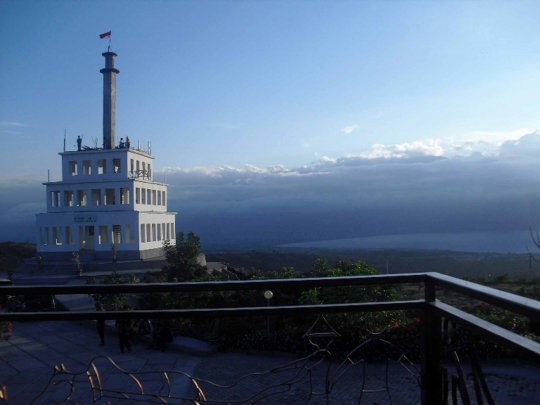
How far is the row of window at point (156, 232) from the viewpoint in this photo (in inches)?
1281

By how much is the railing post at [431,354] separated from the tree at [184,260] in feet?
58.0

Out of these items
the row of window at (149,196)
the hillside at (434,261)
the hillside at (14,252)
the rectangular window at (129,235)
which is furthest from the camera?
the hillside at (14,252)

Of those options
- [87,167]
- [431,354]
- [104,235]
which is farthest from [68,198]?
[431,354]

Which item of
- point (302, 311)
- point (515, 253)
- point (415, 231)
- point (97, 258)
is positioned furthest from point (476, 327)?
point (415, 231)

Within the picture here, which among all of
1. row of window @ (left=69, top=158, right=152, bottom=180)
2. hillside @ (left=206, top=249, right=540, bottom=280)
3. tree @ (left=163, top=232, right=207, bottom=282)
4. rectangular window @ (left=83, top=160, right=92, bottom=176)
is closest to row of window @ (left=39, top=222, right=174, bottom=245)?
row of window @ (left=69, top=158, right=152, bottom=180)

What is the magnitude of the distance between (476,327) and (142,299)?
12.5 meters

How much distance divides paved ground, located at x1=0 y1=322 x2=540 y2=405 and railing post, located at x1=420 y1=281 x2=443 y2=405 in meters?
1.42

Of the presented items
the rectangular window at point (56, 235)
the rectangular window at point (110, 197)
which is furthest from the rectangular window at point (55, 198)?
the rectangular window at point (110, 197)

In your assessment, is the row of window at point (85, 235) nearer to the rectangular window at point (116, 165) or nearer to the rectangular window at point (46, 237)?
the rectangular window at point (46, 237)

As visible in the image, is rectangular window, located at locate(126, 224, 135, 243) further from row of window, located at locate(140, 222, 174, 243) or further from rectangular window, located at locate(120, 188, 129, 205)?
rectangular window, located at locate(120, 188, 129, 205)

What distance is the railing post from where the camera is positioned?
246 centimetres

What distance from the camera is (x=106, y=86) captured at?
115ft

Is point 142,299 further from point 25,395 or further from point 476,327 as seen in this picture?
point 476,327

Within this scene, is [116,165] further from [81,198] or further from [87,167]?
[81,198]
